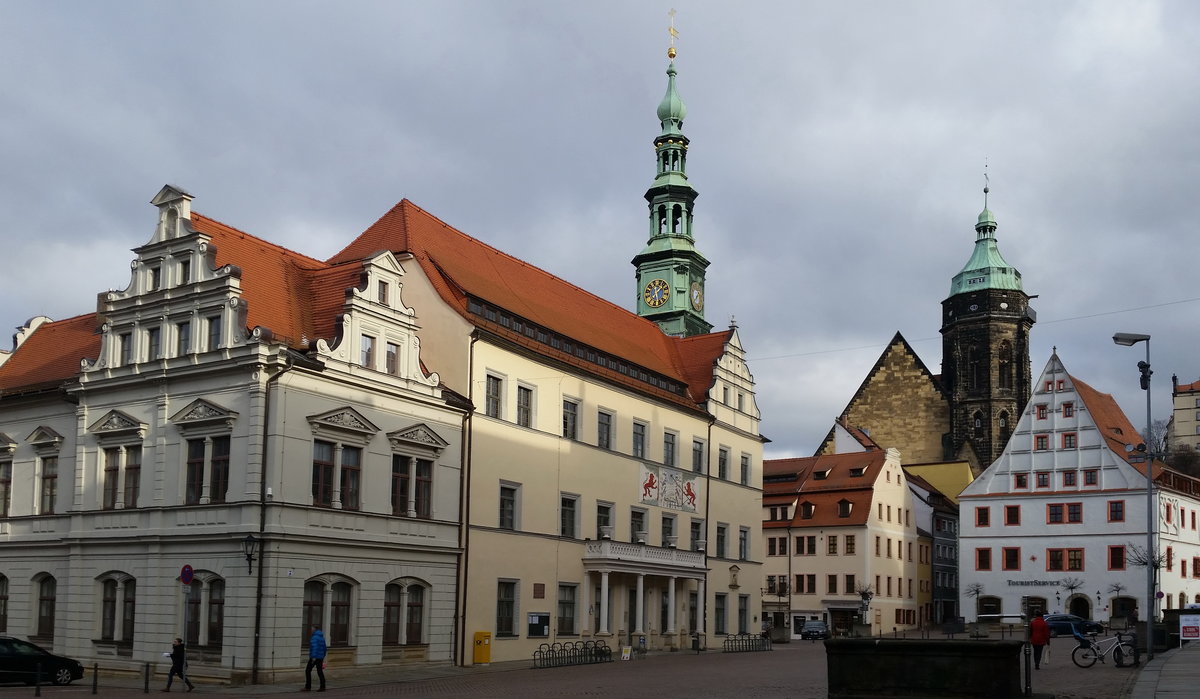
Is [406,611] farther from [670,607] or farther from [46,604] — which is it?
[670,607]

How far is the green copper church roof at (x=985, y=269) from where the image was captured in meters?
101

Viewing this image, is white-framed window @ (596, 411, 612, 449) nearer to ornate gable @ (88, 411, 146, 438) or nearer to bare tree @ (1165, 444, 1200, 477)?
ornate gable @ (88, 411, 146, 438)

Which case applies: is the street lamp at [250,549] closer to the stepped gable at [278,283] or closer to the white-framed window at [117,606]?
the white-framed window at [117,606]

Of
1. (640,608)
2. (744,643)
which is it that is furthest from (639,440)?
(744,643)

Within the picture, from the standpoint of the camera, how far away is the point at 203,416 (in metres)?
34.5

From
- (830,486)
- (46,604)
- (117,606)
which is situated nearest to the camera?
(117,606)

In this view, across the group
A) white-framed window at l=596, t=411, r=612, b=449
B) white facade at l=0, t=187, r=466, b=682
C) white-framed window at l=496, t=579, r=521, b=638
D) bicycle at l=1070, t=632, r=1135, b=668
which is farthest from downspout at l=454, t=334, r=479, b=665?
bicycle at l=1070, t=632, r=1135, b=668

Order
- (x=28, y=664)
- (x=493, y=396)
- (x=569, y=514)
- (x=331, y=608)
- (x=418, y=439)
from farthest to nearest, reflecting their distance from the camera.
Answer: (x=569, y=514), (x=493, y=396), (x=418, y=439), (x=331, y=608), (x=28, y=664)

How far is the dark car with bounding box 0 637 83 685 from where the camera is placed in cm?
3030

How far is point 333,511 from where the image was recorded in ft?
113

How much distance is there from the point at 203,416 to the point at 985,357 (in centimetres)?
7743

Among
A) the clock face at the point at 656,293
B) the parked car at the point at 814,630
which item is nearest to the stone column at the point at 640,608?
the parked car at the point at 814,630

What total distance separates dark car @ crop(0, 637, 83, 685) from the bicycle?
1052 inches

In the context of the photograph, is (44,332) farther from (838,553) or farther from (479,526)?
(838,553)
